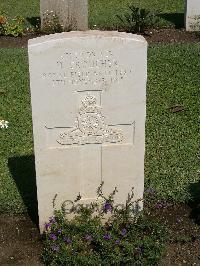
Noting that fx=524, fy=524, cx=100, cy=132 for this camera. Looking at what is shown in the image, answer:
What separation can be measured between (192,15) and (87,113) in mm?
8005

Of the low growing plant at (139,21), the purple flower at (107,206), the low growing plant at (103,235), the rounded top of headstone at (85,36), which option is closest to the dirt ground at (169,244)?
the low growing plant at (103,235)

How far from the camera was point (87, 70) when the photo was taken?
391 cm

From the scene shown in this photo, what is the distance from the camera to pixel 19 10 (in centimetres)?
1443

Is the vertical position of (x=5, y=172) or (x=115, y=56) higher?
(x=115, y=56)

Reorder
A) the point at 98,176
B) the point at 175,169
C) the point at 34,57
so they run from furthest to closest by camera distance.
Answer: the point at 175,169 → the point at 98,176 → the point at 34,57

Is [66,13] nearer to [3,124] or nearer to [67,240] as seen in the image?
[3,124]

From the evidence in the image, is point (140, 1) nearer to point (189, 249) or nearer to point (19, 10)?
point (19, 10)

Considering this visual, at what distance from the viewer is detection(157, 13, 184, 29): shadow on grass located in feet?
40.2

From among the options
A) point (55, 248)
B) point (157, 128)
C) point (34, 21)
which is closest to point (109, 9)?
point (34, 21)

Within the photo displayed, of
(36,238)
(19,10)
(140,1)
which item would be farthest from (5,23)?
(36,238)

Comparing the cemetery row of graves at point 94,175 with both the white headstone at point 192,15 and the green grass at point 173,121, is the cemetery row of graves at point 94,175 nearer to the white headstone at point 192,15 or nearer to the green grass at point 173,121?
the green grass at point 173,121

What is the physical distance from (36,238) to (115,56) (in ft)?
5.83

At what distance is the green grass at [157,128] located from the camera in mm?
5328

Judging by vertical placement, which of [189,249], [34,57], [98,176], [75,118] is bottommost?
[189,249]
